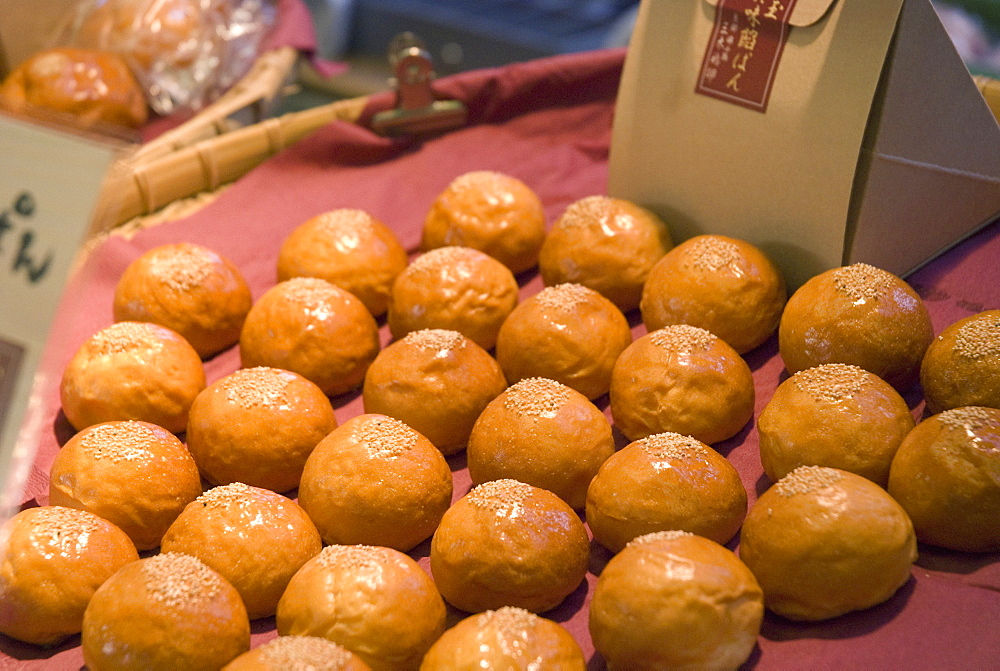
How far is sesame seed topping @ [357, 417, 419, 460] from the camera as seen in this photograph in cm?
178

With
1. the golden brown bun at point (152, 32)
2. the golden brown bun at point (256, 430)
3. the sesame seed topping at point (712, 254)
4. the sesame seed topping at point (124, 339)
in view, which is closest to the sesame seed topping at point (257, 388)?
the golden brown bun at point (256, 430)

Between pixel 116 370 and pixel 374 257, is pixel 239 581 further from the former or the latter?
pixel 374 257

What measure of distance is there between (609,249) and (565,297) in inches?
11.0

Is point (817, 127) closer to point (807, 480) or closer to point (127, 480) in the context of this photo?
point (807, 480)

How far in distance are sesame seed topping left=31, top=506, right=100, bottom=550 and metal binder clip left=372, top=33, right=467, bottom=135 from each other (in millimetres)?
1959

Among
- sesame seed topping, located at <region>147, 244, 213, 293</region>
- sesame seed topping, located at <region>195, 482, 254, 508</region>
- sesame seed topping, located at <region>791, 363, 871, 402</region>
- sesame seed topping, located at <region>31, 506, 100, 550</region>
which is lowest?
sesame seed topping, located at <region>31, 506, 100, 550</region>

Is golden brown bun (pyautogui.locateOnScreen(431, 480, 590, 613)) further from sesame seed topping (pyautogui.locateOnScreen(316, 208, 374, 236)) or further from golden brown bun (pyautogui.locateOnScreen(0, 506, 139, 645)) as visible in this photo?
sesame seed topping (pyautogui.locateOnScreen(316, 208, 374, 236))

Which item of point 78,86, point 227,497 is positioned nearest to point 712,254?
point 227,497

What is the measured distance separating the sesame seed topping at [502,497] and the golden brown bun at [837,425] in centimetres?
50

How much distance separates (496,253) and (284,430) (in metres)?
0.93

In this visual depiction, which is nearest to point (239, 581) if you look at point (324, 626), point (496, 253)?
point (324, 626)

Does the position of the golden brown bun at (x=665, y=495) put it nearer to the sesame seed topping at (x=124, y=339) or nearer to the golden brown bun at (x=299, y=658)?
the golden brown bun at (x=299, y=658)

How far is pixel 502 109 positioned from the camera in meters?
3.41

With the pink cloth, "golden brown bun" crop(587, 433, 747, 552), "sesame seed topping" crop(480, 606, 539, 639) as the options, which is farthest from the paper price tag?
"golden brown bun" crop(587, 433, 747, 552)
